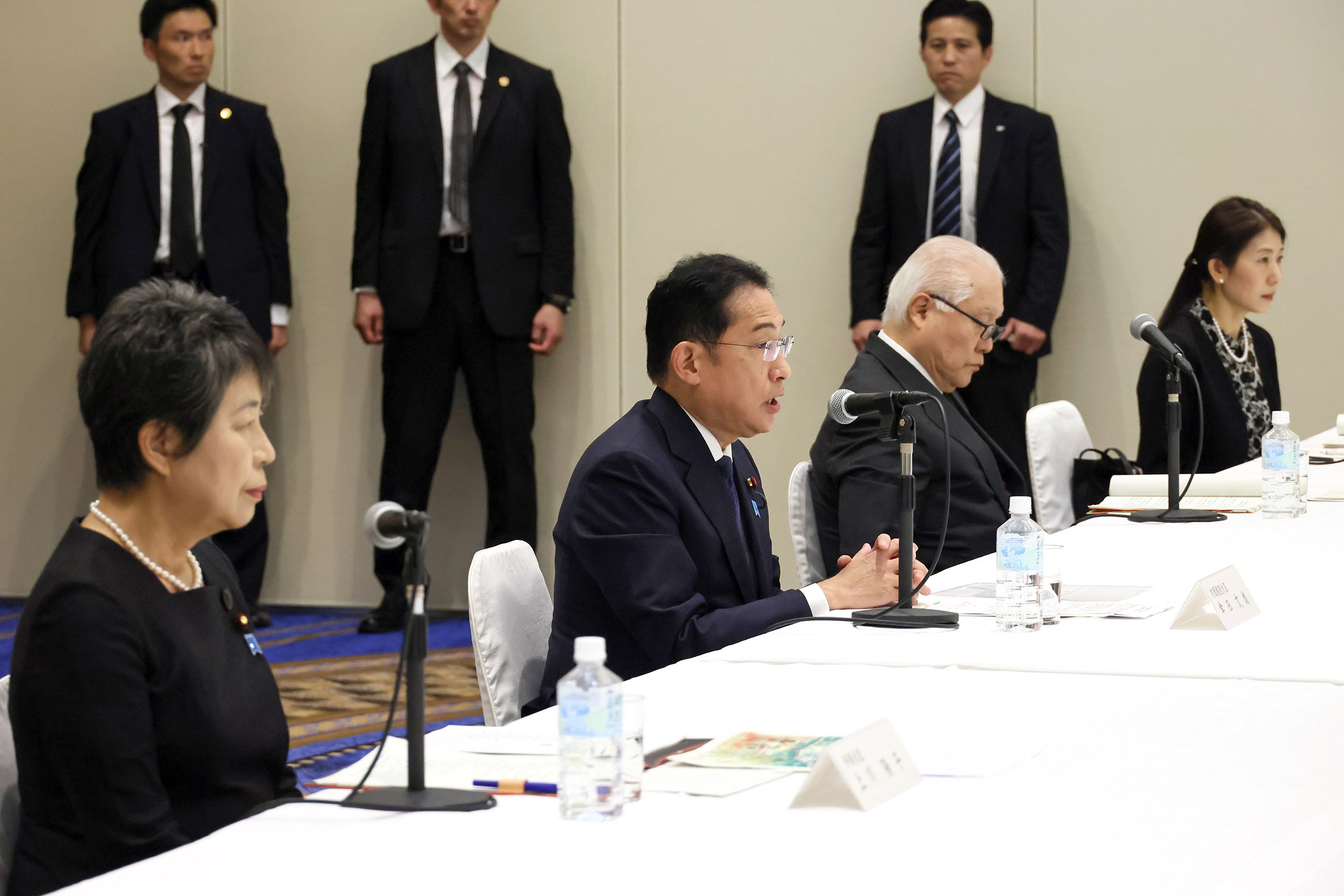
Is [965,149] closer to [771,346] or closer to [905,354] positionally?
[905,354]

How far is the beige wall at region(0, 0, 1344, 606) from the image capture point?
540 cm

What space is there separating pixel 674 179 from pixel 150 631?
4.56 m

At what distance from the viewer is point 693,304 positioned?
2.63m

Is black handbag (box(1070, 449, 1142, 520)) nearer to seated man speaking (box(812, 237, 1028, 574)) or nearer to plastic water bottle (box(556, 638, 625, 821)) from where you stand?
seated man speaking (box(812, 237, 1028, 574))

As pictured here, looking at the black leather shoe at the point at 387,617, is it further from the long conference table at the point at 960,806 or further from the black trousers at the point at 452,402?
the long conference table at the point at 960,806

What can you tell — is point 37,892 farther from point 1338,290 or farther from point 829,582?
point 1338,290

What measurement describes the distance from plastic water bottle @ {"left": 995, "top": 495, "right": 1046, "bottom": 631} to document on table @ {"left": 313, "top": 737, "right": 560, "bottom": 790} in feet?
2.86

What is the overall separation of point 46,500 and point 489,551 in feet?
15.6

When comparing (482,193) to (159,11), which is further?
(159,11)

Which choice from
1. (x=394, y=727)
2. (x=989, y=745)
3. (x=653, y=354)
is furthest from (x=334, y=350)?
(x=989, y=745)

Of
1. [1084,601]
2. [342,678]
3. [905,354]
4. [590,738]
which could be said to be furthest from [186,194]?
[590,738]

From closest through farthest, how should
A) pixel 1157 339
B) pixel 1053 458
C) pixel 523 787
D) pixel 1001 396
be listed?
pixel 523 787 < pixel 1157 339 < pixel 1053 458 < pixel 1001 396

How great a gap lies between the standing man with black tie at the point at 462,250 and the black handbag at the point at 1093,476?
2.24 metres

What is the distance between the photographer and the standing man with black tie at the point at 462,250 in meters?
5.57
